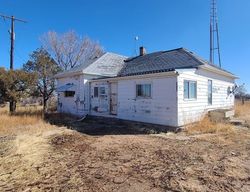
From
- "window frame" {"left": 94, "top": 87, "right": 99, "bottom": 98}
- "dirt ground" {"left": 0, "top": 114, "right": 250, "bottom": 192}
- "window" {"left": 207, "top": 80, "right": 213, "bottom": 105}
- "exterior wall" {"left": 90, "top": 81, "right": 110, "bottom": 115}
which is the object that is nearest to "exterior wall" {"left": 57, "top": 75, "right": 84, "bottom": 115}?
"exterior wall" {"left": 90, "top": 81, "right": 110, "bottom": 115}

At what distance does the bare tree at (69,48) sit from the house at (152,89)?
12460 millimetres

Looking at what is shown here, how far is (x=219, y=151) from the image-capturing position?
6.65 metres

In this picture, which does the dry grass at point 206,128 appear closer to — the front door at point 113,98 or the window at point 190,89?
the window at point 190,89

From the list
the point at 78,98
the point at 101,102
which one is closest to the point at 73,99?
the point at 78,98

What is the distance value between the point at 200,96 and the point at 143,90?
328cm

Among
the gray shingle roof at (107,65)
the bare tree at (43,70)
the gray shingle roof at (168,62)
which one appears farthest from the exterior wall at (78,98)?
the bare tree at (43,70)

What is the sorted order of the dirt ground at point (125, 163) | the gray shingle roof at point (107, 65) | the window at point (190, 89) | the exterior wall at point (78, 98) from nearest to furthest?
the dirt ground at point (125, 163), the window at point (190, 89), the exterior wall at point (78, 98), the gray shingle roof at point (107, 65)

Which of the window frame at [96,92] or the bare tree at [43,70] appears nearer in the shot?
the window frame at [96,92]

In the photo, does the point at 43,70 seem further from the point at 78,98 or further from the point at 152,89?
the point at 152,89

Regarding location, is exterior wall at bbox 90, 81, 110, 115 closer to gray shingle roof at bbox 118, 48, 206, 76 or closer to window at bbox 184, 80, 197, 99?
gray shingle roof at bbox 118, 48, 206, 76

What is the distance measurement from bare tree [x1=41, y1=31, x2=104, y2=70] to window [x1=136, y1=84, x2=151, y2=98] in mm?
19241

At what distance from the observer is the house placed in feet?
33.0

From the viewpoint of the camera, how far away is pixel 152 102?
10703 mm

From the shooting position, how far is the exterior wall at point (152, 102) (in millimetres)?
9913
